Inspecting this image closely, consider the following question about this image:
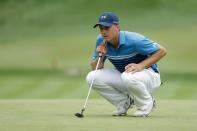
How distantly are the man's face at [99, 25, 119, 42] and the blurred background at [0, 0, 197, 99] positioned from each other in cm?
1067

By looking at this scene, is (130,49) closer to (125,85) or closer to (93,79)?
(125,85)

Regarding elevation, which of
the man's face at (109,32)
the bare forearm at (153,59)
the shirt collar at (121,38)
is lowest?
the bare forearm at (153,59)

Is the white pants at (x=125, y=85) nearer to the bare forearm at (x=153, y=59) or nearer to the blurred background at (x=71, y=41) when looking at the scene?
the bare forearm at (x=153, y=59)

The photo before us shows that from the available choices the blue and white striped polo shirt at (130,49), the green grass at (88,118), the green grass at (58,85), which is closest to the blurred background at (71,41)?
the green grass at (58,85)

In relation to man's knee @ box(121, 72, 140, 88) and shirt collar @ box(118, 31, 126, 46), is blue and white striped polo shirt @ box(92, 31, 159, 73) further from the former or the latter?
man's knee @ box(121, 72, 140, 88)

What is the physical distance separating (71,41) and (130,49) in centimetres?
2703

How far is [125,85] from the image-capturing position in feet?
40.5

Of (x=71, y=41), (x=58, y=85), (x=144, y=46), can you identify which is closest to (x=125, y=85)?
(x=144, y=46)

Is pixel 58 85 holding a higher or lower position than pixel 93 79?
lower

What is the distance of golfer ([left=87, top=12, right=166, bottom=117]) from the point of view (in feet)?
39.8

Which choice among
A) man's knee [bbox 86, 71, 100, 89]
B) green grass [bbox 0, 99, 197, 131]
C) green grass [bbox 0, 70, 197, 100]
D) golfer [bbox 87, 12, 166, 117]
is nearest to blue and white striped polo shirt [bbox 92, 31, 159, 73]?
golfer [bbox 87, 12, 166, 117]

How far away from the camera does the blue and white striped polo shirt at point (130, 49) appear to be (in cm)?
1216

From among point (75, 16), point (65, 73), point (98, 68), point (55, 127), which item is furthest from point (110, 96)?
point (75, 16)

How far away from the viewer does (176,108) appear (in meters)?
13.8
